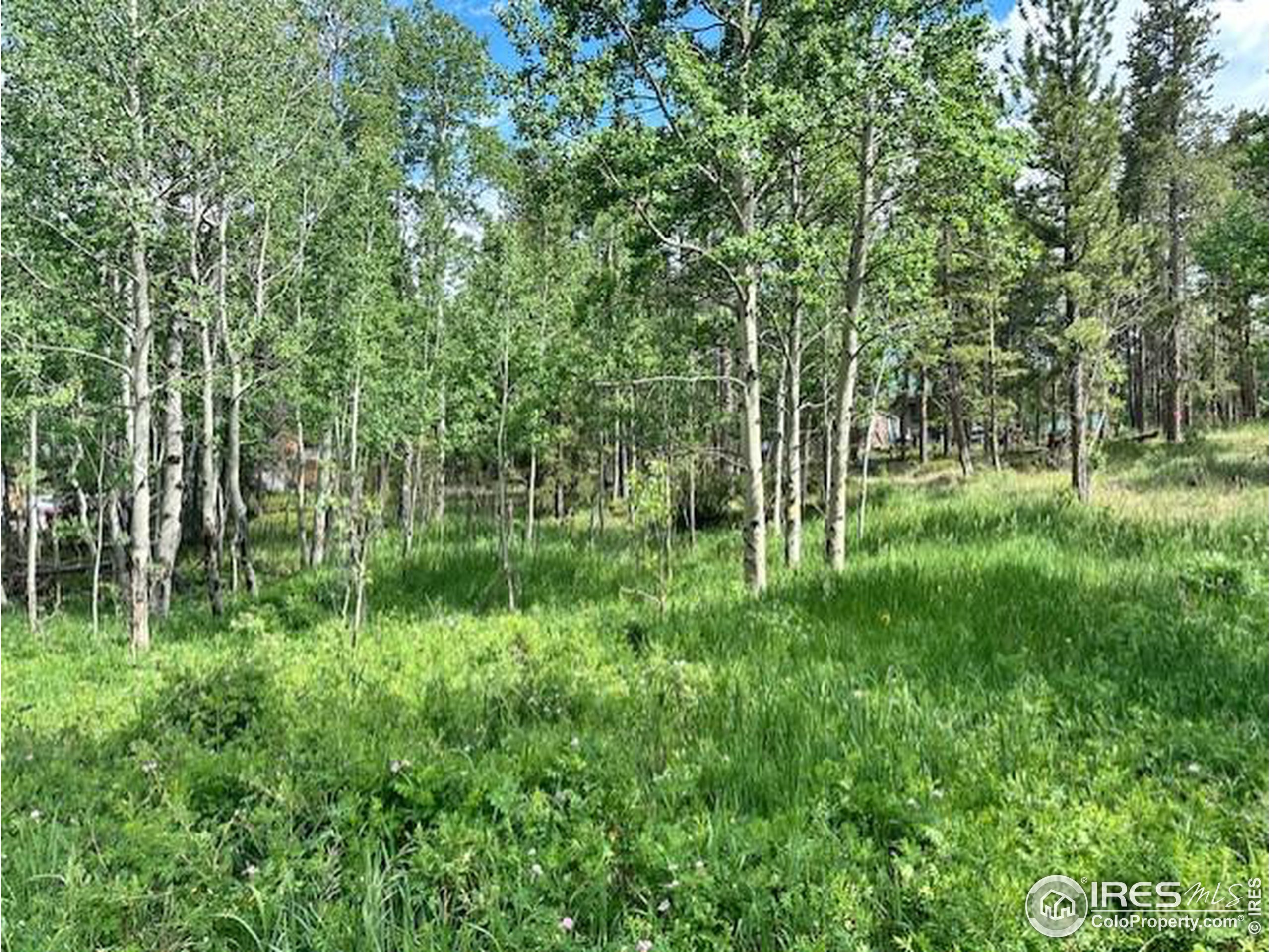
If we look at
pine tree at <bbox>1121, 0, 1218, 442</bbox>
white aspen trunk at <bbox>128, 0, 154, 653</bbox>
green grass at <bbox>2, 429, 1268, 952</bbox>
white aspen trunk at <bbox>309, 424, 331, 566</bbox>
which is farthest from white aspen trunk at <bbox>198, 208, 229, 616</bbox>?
pine tree at <bbox>1121, 0, 1218, 442</bbox>

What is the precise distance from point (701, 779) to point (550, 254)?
20482 millimetres

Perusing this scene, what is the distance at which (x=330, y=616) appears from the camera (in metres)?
11.9

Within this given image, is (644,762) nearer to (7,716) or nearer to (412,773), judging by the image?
(412,773)

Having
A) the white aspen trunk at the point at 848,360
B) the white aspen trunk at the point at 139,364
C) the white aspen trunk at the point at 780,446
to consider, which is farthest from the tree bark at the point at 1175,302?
the white aspen trunk at the point at 139,364

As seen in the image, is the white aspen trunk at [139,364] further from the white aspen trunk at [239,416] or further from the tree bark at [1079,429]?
the tree bark at [1079,429]

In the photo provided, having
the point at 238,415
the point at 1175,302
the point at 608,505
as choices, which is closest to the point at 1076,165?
the point at 1175,302

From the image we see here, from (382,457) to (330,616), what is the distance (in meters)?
10.0

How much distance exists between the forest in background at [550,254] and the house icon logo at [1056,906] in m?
6.07

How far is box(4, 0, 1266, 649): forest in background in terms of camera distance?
29.2ft

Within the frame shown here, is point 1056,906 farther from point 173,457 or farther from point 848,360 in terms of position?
point 173,457

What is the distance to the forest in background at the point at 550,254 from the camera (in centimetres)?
891

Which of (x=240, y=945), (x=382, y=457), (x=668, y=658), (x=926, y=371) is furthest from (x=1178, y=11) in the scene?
(x=240, y=945)

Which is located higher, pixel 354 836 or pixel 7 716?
pixel 354 836

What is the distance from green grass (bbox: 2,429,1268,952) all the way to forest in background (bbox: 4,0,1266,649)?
3245 millimetres
